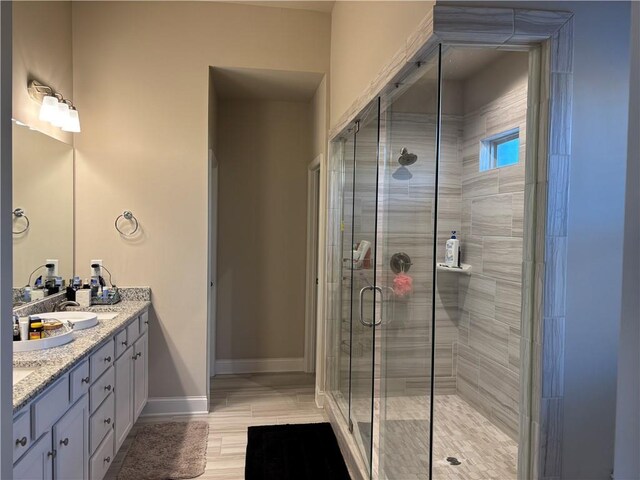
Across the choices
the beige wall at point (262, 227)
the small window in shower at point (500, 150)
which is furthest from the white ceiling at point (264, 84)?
the small window in shower at point (500, 150)

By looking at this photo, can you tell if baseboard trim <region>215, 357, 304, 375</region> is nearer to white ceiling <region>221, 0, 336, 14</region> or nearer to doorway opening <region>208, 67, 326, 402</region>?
doorway opening <region>208, 67, 326, 402</region>

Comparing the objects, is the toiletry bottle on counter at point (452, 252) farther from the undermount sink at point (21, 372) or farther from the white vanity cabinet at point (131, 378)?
the undermount sink at point (21, 372)

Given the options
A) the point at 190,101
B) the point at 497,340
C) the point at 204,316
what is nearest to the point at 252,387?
the point at 204,316

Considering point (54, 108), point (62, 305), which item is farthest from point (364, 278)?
point (54, 108)

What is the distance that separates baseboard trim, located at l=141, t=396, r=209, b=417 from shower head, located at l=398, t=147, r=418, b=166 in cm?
250

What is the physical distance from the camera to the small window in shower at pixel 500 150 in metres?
3.17

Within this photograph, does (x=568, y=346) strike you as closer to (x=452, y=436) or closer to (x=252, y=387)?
(x=452, y=436)

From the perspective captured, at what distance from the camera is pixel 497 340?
3260 mm

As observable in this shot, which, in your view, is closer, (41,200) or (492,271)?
(41,200)

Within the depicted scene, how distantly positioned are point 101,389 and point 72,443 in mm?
402

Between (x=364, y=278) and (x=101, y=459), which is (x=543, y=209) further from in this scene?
A: (x=101, y=459)

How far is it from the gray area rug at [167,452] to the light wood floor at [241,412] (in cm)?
5

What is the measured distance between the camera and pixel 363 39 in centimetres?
263

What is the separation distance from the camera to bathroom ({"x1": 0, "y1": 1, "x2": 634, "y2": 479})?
2.18 metres
